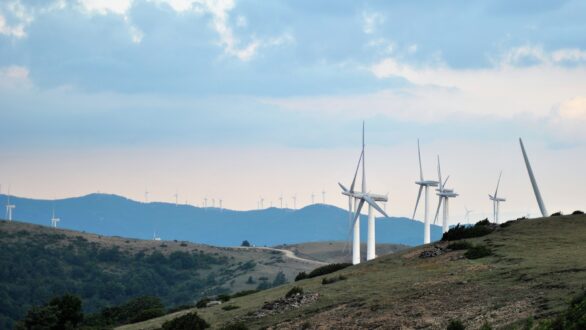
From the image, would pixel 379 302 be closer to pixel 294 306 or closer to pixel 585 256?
pixel 294 306

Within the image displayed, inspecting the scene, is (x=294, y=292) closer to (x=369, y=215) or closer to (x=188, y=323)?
(x=188, y=323)

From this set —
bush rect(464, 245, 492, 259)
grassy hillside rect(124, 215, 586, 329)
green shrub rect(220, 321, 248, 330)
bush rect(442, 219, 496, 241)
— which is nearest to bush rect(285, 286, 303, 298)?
grassy hillside rect(124, 215, 586, 329)

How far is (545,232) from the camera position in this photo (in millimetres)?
73812

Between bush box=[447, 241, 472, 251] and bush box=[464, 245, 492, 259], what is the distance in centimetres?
288

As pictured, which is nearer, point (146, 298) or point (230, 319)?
point (230, 319)

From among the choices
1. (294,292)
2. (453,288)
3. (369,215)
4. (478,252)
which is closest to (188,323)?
(294,292)

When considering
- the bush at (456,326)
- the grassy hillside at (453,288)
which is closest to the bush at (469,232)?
the grassy hillside at (453,288)

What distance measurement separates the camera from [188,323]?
62594 millimetres

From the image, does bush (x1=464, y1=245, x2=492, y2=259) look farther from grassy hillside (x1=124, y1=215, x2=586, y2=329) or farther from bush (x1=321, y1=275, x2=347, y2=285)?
bush (x1=321, y1=275, x2=347, y2=285)

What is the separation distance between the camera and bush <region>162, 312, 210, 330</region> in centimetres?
6209

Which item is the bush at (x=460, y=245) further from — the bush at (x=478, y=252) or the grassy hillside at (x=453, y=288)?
the bush at (x=478, y=252)

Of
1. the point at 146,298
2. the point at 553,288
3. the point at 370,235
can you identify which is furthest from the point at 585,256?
the point at 370,235

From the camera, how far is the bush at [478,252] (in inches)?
2630

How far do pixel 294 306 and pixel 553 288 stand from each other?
19.3 m
